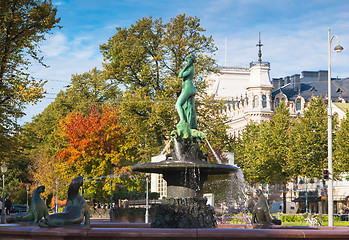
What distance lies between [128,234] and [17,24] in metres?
17.2

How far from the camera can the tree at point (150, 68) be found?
1676 inches

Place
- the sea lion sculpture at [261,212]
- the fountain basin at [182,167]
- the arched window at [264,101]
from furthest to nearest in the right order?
the arched window at [264,101] → the sea lion sculpture at [261,212] → the fountain basin at [182,167]

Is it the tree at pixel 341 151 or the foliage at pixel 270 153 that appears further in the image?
the foliage at pixel 270 153

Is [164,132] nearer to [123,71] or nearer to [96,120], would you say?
[123,71]

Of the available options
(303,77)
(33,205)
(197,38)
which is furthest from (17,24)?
(303,77)

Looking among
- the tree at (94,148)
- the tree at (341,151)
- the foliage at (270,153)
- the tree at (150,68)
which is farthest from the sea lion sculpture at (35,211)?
the foliage at (270,153)

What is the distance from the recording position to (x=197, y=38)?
44562 mm

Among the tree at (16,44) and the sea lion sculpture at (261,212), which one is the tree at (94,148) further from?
the sea lion sculpture at (261,212)

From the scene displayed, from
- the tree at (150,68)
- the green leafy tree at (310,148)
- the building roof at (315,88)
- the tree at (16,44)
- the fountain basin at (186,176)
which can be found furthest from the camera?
the building roof at (315,88)

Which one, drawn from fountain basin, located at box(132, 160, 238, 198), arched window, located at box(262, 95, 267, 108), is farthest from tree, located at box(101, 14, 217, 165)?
arched window, located at box(262, 95, 267, 108)

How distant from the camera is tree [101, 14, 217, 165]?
1676 inches

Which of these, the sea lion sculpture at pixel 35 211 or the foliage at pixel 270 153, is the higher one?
the foliage at pixel 270 153

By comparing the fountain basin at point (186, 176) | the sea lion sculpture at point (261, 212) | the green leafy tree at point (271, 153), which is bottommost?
the sea lion sculpture at point (261, 212)

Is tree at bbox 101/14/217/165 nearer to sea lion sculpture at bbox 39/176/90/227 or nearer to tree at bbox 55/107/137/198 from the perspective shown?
tree at bbox 55/107/137/198
